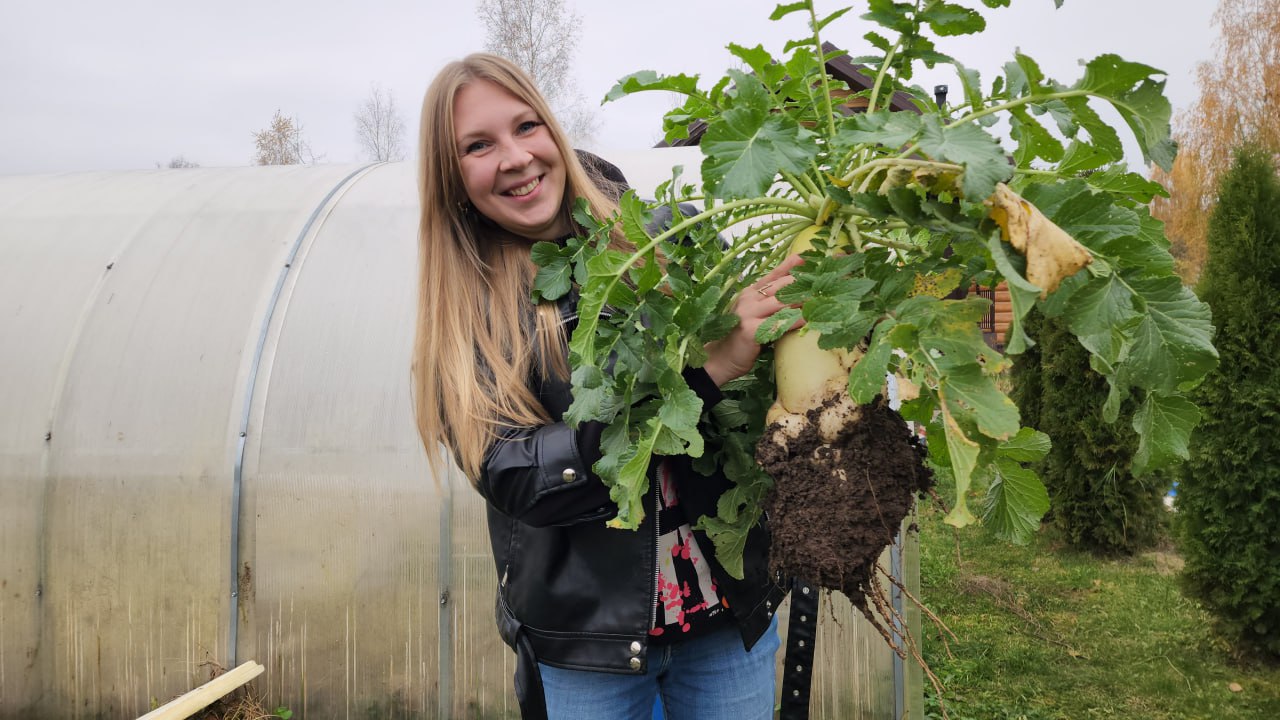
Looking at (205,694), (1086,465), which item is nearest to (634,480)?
(205,694)

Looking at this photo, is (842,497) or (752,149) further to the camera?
(842,497)

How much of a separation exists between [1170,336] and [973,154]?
1.29ft

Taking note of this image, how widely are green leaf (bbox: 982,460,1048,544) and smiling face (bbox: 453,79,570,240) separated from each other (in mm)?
992

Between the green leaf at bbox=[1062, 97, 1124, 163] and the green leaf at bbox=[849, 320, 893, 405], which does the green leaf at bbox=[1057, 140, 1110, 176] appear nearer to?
the green leaf at bbox=[1062, 97, 1124, 163]

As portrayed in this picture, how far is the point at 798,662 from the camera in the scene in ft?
5.93

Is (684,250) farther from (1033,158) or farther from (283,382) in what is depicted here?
(283,382)

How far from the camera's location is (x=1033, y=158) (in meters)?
1.32

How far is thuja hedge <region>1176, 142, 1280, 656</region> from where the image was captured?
4066 millimetres

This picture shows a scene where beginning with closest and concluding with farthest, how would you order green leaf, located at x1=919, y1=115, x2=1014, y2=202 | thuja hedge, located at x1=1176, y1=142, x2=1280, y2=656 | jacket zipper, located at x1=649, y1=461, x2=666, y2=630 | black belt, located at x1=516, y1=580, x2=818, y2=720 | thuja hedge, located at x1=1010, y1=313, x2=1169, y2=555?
green leaf, located at x1=919, y1=115, x2=1014, y2=202
jacket zipper, located at x1=649, y1=461, x2=666, y2=630
black belt, located at x1=516, y1=580, x2=818, y2=720
thuja hedge, located at x1=1176, y1=142, x2=1280, y2=656
thuja hedge, located at x1=1010, y1=313, x2=1169, y2=555

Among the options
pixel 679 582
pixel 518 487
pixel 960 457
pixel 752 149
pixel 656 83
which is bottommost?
pixel 679 582

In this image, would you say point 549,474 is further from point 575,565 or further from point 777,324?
point 777,324

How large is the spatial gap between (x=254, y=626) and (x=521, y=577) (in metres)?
2.84

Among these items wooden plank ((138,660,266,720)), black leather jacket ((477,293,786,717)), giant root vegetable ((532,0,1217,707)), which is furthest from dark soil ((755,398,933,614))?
wooden plank ((138,660,266,720))

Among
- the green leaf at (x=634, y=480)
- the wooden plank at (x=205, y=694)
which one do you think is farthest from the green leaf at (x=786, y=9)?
the wooden plank at (x=205, y=694)
